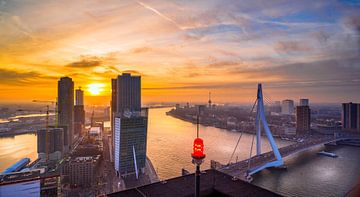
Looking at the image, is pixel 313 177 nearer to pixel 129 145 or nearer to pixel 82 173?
pixel 129 145

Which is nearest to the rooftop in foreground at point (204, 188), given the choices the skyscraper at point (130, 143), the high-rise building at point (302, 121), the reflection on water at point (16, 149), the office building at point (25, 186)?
the office building at point (25, 186)

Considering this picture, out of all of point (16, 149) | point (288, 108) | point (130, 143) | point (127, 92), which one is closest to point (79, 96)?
point (16, 149)

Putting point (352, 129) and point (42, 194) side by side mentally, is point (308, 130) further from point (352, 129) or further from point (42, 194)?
point (42, 194)

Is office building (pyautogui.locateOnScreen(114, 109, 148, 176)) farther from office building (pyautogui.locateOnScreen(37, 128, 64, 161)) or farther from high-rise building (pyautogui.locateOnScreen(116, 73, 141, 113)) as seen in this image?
office building (pyautogui.locateOnScreen(37, 128, 64, 161))

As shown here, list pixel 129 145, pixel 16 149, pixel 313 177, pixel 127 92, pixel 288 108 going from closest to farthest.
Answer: pixel 313 177
pixel 129 145
pixel 16 149
pixel 127 92
pixel 288 108

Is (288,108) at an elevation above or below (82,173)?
above

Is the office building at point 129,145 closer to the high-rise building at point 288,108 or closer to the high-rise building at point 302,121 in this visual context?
the high-rise building at point 302,121

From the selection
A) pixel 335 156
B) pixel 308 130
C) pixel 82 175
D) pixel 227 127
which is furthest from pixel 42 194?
pixel 308 130

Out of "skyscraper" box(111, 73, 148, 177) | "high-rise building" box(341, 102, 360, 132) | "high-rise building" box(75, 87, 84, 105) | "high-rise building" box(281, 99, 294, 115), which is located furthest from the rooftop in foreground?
"high-rise building" box(281, 99, 294, 115)
